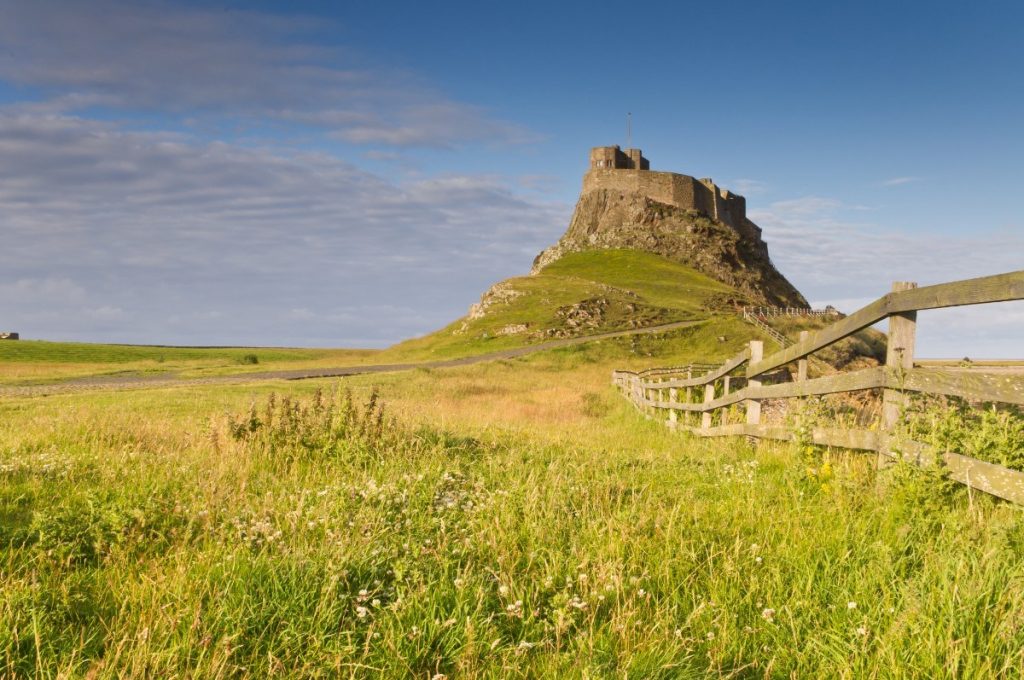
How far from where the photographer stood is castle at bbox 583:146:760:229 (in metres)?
122

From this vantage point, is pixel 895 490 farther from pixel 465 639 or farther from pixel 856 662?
pixel 465 639

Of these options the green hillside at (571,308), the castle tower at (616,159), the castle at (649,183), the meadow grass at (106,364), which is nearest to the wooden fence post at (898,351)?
the meadow grass at (106,364)

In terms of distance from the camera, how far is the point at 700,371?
31.1 metres

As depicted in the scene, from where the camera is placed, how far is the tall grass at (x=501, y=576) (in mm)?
3227

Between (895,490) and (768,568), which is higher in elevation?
(895,490)

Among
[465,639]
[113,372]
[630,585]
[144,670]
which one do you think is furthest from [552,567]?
[113,372]

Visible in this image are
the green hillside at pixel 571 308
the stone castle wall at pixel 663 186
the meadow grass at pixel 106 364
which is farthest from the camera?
the stone castle wall at pixel 663 186

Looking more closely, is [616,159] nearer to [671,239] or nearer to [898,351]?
[671,239]

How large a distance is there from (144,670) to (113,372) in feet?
176

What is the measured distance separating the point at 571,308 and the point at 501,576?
233 feet

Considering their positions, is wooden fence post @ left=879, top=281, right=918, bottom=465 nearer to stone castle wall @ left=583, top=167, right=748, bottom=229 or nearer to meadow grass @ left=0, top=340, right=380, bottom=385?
meadow grass @ left=0, top=340, right=380, bottom=385

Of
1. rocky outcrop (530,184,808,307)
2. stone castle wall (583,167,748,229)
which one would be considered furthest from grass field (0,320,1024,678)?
stone castle wall (583,167,748,229)

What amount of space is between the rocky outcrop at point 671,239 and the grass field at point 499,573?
108165 millimetres

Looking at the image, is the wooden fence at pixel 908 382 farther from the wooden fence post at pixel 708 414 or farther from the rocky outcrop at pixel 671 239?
the rocky outcrop at pixel 671 239
